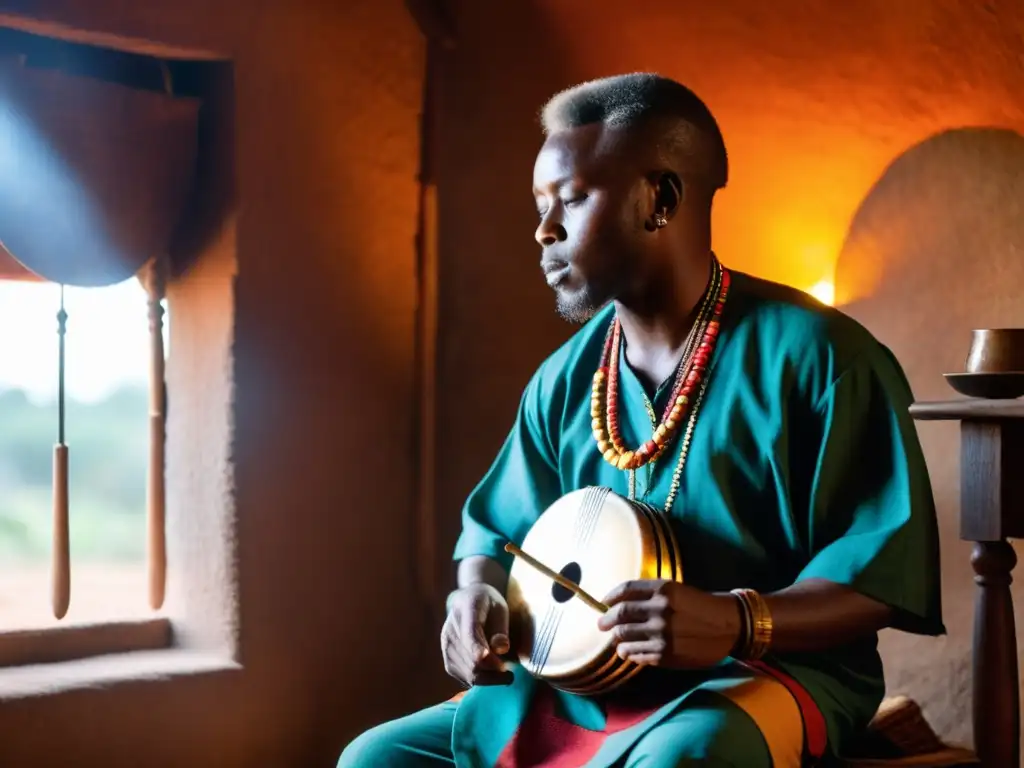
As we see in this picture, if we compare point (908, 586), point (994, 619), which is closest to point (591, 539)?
point (908, 586)

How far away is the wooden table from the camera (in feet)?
5.30

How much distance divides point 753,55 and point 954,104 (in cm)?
45

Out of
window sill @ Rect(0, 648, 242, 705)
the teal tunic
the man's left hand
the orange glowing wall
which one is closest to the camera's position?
the man's left hand

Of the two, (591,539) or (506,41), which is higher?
(506,41)

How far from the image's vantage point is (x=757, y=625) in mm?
1354

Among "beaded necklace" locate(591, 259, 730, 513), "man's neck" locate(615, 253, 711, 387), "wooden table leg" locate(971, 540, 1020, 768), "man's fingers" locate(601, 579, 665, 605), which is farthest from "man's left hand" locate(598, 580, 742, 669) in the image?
"wooden table leg" locate(971, 540, 1020, 768)

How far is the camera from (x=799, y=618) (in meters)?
1.37

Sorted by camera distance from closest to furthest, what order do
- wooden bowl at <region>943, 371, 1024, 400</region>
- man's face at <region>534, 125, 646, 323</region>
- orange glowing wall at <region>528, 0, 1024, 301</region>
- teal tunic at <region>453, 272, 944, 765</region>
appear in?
teal tunic at <region>453, 272, 944, 765</region>
man's face at <region>534, 125, 646, 323</region>
wooden bowl at <region>943, 371, 1024, 400</region>
orange glowing wall at <region>528, 0, 1024, 301</region>

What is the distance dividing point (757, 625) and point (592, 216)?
1.90 feet

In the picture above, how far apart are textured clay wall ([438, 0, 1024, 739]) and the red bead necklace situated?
2.95 ft

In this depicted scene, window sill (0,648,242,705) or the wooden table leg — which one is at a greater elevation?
the wooden table leg

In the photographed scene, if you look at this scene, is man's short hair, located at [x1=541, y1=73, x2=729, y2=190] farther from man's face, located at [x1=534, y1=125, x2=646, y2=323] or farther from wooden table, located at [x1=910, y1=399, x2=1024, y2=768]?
wooden table, located at [x1=910, y1=399, x2=1024, y2=768]

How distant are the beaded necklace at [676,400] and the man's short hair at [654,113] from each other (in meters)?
0.16

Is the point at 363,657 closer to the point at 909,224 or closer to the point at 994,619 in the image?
the point at 994,619
